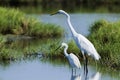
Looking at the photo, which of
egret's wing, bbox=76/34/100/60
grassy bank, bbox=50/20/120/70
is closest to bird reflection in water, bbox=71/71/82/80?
egret's wing, bbox=76/34/100/60

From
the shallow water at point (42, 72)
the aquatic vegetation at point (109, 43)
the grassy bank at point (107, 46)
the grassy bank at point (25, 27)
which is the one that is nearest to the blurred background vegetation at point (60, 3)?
the grassy bank at point (25, 27)

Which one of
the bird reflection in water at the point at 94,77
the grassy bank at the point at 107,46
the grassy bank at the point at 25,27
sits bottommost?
the grassy bank at the point at 25,27

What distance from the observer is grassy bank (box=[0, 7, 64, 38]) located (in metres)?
24.4

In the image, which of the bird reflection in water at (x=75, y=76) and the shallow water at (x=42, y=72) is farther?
the shallow water at (x=42, y=72)

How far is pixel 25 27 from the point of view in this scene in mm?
24719

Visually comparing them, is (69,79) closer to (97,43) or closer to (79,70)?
(79,70)

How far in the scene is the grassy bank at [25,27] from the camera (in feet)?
80.0

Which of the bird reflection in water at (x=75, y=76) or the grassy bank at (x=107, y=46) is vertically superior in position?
the grassy bank at (x=107, y=46)

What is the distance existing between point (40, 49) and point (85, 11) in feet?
63.3

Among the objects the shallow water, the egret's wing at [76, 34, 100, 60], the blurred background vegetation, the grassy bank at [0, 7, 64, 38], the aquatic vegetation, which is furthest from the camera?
the blurred background vegetation

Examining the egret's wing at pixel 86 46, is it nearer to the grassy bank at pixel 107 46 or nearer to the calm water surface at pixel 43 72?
the calm water surface at pixel 43 72

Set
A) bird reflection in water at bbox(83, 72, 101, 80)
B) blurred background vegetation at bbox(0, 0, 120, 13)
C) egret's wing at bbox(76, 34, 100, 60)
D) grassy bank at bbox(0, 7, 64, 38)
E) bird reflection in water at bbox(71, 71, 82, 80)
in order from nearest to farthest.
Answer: bird reflection in water at bbox(83, 72, 101, 80) → bird reflection in water at bbox(71, 71, 82, 80) → egret's wing at bbox(76, 34, 100, 60) → grassy bank at bbox(0, 7, 64, 38) → blurred background vegetation at bbox(0, 0, 120, 13)

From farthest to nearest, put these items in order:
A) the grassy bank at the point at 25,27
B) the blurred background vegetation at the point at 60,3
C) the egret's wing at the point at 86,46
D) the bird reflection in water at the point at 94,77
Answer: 1. the blurred background vegetation at the point at 60,3
2. the grassy bank at the point at 25,27
3. the egret's wing at the point at 86,46
4. the bird reflection in water at the point at 94,77

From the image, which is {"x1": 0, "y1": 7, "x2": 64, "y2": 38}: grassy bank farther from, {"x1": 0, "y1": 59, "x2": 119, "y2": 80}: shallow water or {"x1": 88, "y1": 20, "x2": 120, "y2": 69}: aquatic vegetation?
{"x1": 0, "y1": 59, "x2": 119, "y2": 80}: shallow water
